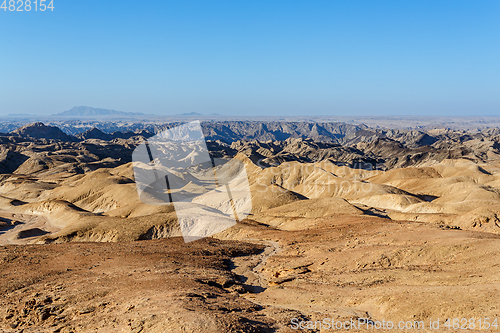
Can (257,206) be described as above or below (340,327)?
below

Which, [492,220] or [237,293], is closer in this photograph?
[237,293]

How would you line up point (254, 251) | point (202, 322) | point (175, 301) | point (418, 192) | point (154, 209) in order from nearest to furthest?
1. point (202, 322)
2. point (175, 301)
3. point (254, 251)
4. point (154, 209)
5. point (418, 192)

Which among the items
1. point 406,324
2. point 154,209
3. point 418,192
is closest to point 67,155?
point 154,209

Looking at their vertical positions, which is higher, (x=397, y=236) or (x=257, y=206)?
(x=397, y=236)

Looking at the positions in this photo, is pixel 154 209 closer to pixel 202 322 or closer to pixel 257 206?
pixel 257 206

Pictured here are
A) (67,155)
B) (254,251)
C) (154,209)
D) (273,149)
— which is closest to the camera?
(254,251)

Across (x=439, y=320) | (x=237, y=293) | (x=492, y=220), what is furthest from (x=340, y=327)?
(x=492, y=220)

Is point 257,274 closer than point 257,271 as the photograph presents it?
Yes

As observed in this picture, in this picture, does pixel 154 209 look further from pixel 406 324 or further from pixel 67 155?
pixel 67 155

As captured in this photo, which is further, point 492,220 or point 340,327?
point 492,220
